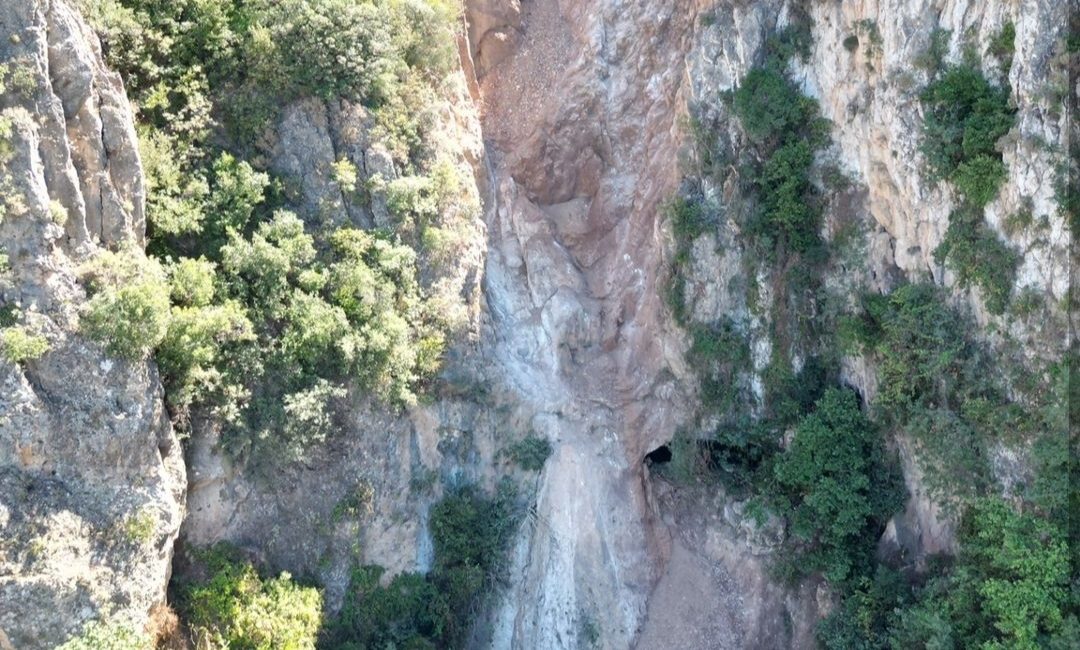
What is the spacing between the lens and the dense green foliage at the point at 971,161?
17016mm

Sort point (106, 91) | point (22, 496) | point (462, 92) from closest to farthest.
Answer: point (22, 496), point (106, 91), point (462, 92)

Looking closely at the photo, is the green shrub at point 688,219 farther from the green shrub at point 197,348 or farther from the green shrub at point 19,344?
Answer: the green shrub at point 19,344

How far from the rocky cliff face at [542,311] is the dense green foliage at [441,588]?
0.47m

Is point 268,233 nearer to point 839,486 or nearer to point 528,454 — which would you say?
point 528,454

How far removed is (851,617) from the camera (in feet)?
63.1

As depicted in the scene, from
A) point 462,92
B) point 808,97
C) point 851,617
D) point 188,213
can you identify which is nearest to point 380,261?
point 188,213

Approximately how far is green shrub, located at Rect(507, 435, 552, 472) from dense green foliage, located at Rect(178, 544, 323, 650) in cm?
529

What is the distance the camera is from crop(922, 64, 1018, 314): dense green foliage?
1702 cm

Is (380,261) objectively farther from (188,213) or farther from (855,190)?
(855,190)

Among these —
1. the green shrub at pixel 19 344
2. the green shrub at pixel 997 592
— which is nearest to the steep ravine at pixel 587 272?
the green shrub at pixel 997 592

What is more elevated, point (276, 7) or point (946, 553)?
point (276, 7)

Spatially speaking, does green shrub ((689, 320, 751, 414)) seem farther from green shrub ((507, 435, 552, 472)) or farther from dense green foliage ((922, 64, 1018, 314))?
dense green foliage ((922, 64, 1018, 314))

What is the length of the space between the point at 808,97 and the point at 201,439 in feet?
45.5

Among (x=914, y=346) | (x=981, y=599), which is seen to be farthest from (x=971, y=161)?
(x=981, y=599)
